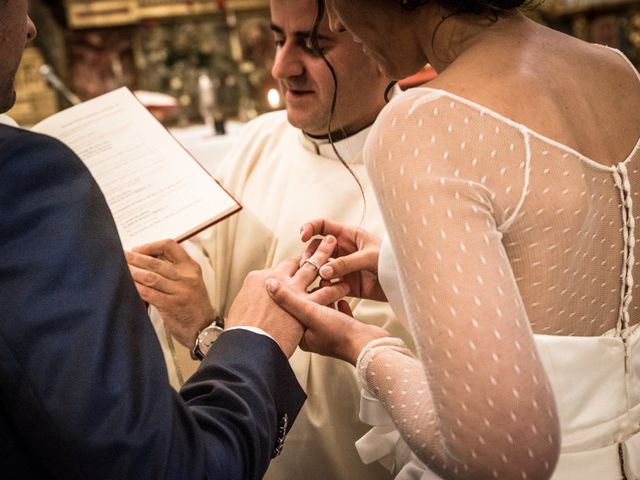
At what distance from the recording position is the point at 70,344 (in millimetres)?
1015

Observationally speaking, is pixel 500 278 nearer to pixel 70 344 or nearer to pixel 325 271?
pixel 70 344

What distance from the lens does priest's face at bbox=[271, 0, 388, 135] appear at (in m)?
2.53

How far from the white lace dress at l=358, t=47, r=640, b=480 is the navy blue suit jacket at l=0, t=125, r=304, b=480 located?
A: 391 millimetres

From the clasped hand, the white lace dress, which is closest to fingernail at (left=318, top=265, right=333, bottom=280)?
the clasped hand

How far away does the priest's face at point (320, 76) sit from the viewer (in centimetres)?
253

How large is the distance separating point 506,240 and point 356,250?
801 millimetres

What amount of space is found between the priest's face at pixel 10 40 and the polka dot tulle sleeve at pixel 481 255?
1.88 feet

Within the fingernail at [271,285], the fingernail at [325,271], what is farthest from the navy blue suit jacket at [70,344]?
the fingernail at [325,271]

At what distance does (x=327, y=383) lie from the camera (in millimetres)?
2371

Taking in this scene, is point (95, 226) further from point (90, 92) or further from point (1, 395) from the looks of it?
point (90, 92)

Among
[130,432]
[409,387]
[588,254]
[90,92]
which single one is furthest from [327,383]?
[90,92]

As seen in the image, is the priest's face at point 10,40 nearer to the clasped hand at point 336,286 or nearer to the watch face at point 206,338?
the clasped hand at point 336,286

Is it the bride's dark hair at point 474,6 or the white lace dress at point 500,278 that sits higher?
the bride's dark hair at point 474,6

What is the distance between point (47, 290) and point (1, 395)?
148mm
